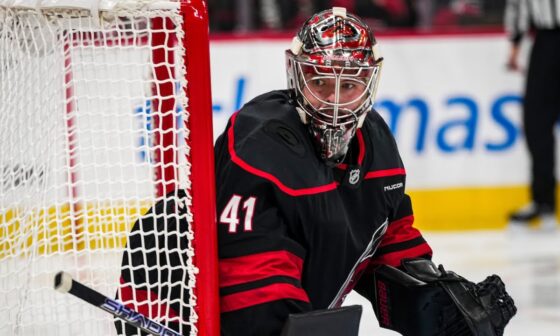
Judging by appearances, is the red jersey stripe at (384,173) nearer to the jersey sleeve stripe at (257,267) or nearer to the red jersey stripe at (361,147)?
A: the red jersey stripe at (361,147)

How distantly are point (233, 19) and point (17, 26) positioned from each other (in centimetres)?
342

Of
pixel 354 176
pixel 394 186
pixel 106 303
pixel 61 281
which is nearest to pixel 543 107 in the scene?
pixel 394 186

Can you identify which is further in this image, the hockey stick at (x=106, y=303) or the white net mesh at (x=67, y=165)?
the white net mesh at (x=67, y=165)

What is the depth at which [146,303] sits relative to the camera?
7.07 ft

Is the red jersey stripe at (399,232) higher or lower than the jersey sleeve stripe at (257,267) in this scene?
lower

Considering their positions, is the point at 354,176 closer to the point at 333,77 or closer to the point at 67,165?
the point at 333,77

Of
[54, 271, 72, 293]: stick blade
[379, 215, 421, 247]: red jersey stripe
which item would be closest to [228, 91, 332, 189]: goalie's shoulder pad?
[379, 215, 421, 247]: red jersey stripe

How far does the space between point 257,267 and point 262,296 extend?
6cm

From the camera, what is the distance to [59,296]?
233 cm

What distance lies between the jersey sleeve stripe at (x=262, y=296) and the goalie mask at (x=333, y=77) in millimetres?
311

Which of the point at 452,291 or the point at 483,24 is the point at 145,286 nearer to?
the point at 452,291

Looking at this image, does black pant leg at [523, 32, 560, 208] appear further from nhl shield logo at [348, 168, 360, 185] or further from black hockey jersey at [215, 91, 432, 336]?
nhl shield logo at [348, 168, 360, 185]

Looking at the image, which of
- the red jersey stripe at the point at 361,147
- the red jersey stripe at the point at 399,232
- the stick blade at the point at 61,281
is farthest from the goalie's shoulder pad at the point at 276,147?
the stick blade at the point at 61,281

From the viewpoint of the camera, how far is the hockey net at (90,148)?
1.98 metres
